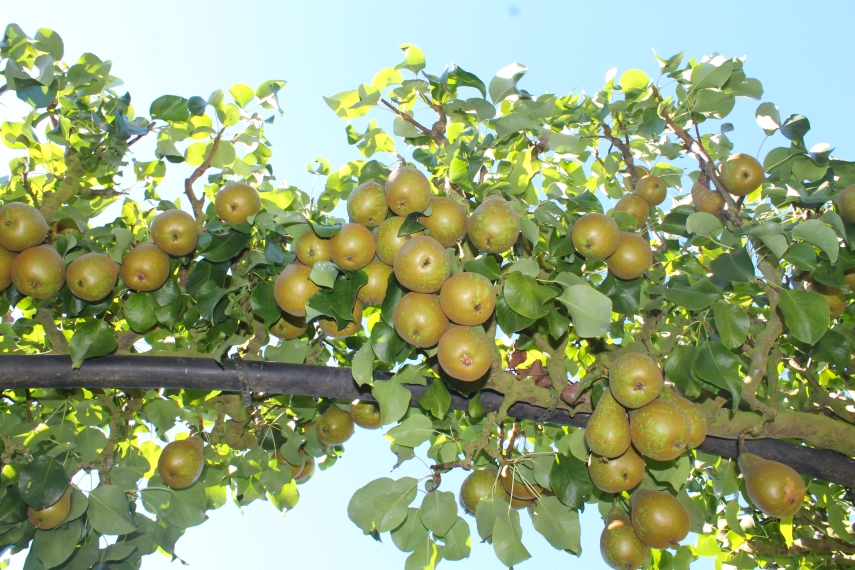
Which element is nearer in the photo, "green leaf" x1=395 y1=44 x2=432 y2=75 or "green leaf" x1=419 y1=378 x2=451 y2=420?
"green leaf" x1=419 y1=378 x2=451 y2=420

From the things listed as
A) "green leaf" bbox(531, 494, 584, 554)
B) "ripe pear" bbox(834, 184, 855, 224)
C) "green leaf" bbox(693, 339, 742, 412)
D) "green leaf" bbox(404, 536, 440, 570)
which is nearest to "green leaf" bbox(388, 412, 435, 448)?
"green leaf" bbox(404, 536, 440, 570)

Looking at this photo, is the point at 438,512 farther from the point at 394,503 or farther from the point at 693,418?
the point at 693,418

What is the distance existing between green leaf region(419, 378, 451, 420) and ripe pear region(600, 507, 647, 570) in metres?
0.95

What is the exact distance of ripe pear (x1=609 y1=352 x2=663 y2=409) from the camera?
6.77 feet

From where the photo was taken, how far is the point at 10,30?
2.74m

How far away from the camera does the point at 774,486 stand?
2.25 metres

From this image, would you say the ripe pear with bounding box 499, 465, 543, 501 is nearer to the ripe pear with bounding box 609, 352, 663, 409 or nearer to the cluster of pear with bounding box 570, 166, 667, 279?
the ripe pear with bounding box 609, 352, 663, 409

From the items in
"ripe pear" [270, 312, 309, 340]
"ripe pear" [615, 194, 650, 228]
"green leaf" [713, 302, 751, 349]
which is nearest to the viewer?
"green leaf" [713, 302, 751, 349]

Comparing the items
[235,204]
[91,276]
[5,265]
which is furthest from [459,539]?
[5,265]

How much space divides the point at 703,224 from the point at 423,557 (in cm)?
176

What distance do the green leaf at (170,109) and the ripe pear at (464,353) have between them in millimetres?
1701

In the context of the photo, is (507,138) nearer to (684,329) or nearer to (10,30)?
(684,329)

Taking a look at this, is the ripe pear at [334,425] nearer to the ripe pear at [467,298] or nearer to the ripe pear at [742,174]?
the ripe pear at [467,298]

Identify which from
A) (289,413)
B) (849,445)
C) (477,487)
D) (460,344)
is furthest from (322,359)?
(849,445)
